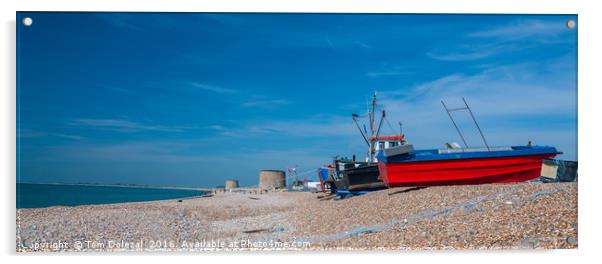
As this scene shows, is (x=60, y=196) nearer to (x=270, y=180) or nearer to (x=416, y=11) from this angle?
(x=270, y=180)

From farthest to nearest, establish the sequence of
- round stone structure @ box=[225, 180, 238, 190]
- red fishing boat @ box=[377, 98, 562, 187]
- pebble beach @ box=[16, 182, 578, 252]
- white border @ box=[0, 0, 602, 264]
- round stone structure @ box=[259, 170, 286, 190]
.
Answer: round stone structure @ box=[225, 180, 238, 190]
round stone structure @ box=[259, 170, 286, 190]
red fishing boat @ box=[377, 98, 562, 187]
white border @ box=[0, 0, 602, 264]
pebble beach @ box=[16, 182, 578, 252]

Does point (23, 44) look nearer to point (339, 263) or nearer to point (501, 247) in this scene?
point (339, 263)

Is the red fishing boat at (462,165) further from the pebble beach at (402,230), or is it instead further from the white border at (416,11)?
the white border at (416,11)

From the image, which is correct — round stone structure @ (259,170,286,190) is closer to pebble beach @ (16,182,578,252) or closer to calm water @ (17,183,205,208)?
calm water @ (17,183,205,208)

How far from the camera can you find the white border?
7.68 metres

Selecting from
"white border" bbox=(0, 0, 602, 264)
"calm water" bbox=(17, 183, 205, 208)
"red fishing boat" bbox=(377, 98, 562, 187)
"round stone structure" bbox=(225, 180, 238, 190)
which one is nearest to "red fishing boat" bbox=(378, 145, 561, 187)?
"red fishing boat" bbox=(377, 98, 562, 187)

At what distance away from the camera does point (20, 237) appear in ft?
A: 25.7

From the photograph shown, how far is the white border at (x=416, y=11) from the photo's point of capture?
25.2 feet

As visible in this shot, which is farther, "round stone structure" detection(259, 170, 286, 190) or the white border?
"round stone structure" detection(259, 170, 286, 190)

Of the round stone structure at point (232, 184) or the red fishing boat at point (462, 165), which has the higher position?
the red fishing boat at point (462, 165)

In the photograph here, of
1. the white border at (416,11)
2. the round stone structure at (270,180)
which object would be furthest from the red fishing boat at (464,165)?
the round stone structure at (270,180)
